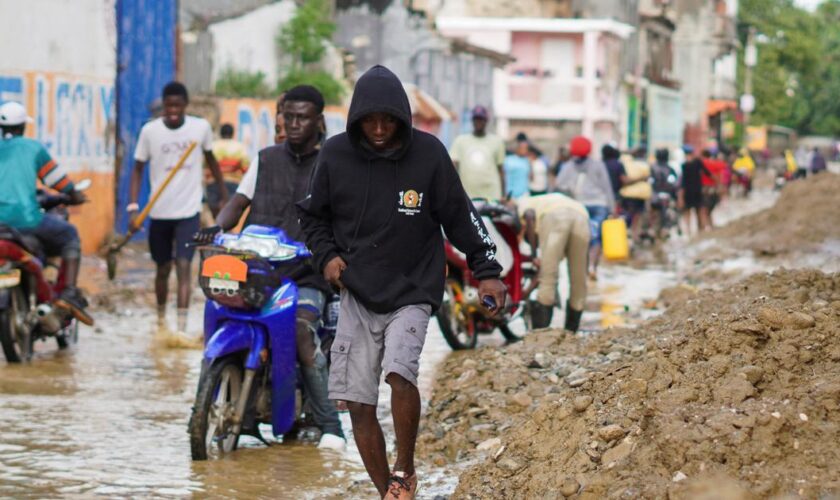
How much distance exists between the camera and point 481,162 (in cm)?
1505

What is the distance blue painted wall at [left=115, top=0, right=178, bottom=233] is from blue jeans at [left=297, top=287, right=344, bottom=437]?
11737mm

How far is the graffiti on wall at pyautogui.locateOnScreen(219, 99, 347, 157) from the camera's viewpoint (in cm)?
2300

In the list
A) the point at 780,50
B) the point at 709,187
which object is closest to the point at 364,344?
the point at 709,187

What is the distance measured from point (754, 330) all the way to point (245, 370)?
8.10 ft

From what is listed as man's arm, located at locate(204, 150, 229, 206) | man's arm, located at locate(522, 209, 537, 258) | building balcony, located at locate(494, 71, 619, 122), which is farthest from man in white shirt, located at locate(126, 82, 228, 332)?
building balcony, located at locate(494, 71, 619, 122)

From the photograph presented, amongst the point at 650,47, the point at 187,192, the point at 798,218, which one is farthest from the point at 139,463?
the point at 650,47

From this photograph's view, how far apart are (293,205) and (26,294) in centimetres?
321

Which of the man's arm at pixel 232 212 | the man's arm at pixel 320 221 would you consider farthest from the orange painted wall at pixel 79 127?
the man's arm at pixel 320 221

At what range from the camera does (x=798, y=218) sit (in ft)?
79.5

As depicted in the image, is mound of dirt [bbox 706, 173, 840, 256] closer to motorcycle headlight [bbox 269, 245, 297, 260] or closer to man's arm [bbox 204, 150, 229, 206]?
man's arm [bbox 204, 150, 229, 206]

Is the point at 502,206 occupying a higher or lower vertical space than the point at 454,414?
higher

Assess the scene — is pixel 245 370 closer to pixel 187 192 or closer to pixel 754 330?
pixel 754 330

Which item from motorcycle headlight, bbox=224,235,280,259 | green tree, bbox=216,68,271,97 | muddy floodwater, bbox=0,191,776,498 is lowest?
muddy floodwater, bbox=0,191,776,498

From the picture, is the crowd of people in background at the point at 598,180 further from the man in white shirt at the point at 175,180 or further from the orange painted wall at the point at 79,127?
the orange painted wall at the point at 79,127
